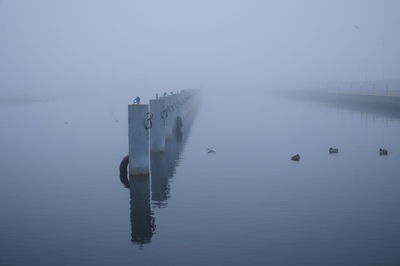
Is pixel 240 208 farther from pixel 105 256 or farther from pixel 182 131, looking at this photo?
pixel 182 131

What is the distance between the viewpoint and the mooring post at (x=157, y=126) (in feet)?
93.7

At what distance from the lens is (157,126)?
93.5 feet

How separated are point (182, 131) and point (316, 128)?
13.1 metres

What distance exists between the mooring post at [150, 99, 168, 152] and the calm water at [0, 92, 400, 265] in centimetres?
97

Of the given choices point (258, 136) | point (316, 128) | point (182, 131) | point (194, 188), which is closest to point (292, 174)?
point (194, 188)

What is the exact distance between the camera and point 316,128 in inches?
1859

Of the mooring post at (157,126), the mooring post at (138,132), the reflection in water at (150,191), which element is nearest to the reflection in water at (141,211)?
the reflection in water at (150,191)

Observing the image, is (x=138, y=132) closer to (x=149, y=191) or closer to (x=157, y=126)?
(x=149, y=191)

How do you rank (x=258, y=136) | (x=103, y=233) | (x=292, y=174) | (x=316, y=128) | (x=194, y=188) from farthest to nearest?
(x=316, y=128) → (x=258, y=136) → (x=292, y=174) → (x=194, y=188) → (x=103, y=233)

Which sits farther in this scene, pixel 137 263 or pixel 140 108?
pixel 140 108

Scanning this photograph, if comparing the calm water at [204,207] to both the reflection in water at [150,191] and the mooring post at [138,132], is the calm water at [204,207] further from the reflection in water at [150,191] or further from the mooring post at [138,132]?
the mooring post at [138,132]

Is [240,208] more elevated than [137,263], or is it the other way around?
[240,208]

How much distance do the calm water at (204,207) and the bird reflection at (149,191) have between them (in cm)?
4

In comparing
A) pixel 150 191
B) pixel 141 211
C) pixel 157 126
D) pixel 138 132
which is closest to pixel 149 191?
pixel 150 191
